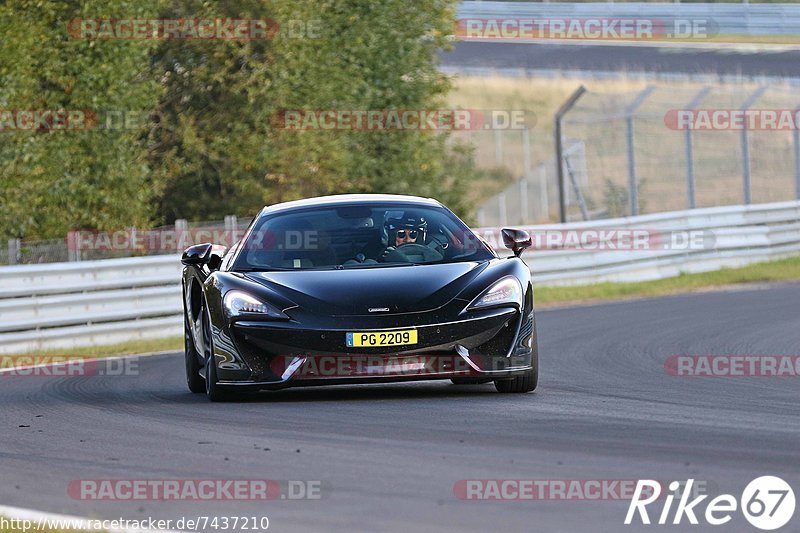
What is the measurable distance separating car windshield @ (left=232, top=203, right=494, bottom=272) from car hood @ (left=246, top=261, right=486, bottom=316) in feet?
0.78

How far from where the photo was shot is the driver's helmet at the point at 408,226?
1032 centimetres

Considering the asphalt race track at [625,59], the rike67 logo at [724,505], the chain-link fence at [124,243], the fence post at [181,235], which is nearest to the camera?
the rike67 logo at [724,505]

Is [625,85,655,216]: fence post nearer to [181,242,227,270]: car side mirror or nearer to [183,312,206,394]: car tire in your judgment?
[183,312,206,394]: car tire

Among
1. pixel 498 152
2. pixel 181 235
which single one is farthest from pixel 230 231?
pixel 498 152

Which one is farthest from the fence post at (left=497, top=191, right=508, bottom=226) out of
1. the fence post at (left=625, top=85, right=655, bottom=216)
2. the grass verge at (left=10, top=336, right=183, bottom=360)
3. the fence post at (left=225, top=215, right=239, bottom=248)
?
the grass verge at (left=10, top=336, right=183, bottom=360)

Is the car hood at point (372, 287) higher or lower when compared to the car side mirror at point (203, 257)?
lower

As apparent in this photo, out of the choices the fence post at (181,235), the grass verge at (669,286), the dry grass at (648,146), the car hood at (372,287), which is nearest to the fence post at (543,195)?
the dry grass at (648,146)

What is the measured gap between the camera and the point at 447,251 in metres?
10.2

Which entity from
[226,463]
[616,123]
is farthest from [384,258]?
[616,123]

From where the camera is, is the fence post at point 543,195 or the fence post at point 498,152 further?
the fence post at point 498,152

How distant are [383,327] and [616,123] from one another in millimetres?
36579

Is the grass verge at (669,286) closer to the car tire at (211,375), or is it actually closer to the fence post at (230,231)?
the fence post at (230,231)

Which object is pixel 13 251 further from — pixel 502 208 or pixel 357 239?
pixel 502 208

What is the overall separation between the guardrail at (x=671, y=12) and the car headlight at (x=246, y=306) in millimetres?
36243
